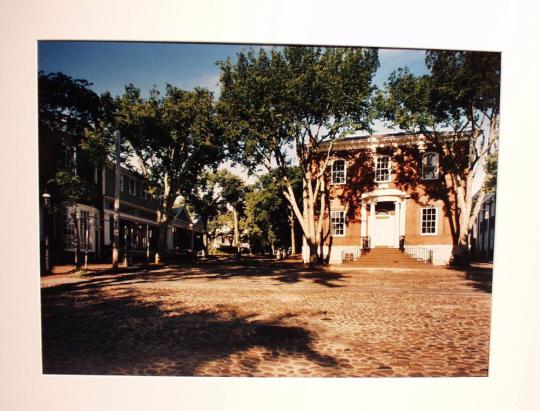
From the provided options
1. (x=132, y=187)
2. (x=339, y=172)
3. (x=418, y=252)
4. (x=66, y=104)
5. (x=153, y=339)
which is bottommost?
(x=153, y=339)

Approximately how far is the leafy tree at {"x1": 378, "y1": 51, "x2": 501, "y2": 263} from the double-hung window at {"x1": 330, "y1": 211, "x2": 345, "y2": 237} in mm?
2799

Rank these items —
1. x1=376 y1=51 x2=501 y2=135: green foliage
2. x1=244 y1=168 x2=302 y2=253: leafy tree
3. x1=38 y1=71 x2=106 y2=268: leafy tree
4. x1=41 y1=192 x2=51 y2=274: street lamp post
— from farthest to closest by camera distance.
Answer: x1=244 y1=168 x2=302 y2=253: leafy tree
x1=41 y1=192 x2=51 y2=274: street lamp post
x1=38 y1=71 x2=106 y2=268: leafy tree
x1=376 y1=51 x2=501 y2=135: green foliage

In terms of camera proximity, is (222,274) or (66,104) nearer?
(66,104)

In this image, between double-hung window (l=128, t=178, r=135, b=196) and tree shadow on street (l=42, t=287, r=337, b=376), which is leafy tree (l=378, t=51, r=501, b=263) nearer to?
tree shadow on street (l=42, t=287, r=337, b=376)

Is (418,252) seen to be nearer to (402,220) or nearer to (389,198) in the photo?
(402,220)

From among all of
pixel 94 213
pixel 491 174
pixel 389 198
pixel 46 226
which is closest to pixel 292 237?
pixel 389 198

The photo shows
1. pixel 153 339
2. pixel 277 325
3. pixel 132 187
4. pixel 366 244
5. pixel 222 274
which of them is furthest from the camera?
pixel 132 187

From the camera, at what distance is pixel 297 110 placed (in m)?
7.66

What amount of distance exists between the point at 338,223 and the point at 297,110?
149 inches

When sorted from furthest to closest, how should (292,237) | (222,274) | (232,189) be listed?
(292,237)
(222,274)
(232,189)


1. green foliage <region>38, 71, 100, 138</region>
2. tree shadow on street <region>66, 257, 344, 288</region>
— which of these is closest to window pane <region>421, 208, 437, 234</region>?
tree shadow on street <region>66, 257, 344, 288</region>

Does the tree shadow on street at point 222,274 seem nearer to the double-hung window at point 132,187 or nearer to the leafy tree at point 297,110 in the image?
the leafy tree at point 297,110

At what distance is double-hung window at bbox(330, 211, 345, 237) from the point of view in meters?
7.17
